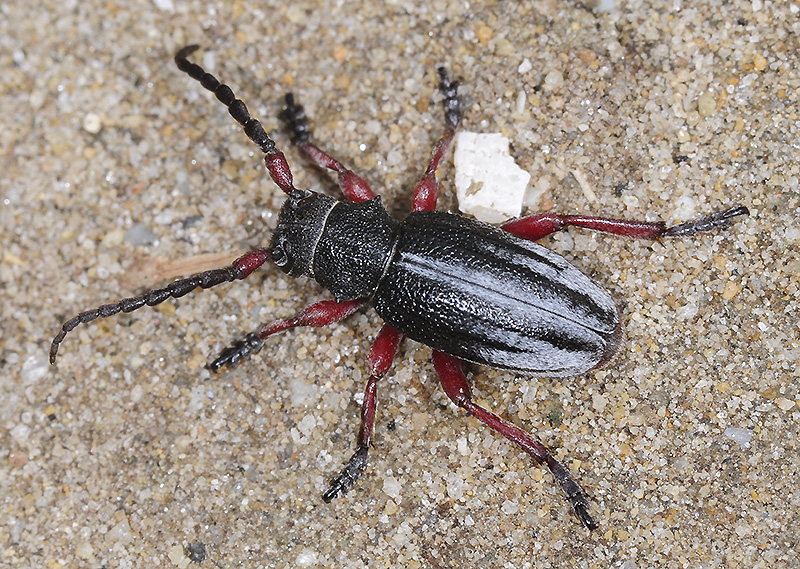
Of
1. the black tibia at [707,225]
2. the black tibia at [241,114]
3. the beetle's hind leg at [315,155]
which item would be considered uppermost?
the black tibia at [241,114]

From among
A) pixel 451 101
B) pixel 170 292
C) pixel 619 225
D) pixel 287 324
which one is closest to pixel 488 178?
pixel 451 101

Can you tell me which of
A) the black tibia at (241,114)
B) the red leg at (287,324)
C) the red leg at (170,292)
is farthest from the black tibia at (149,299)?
the black tibia at (241,114)

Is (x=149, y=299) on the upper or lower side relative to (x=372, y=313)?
upper

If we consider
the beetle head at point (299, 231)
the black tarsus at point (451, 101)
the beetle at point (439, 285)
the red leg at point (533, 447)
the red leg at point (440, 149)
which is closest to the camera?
the beetle at point (439, 285)

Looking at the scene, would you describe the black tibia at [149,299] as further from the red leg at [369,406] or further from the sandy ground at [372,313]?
the red leg at [369,406]

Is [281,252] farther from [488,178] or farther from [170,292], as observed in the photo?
[488,178]

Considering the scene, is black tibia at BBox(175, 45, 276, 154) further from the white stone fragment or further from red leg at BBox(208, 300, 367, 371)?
the white stone fragment

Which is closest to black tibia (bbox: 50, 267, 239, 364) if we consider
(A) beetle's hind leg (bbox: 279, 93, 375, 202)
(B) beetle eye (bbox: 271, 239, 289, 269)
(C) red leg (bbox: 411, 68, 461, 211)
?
(B) beetle eye (bbox: 271, 239, 289, 269)
